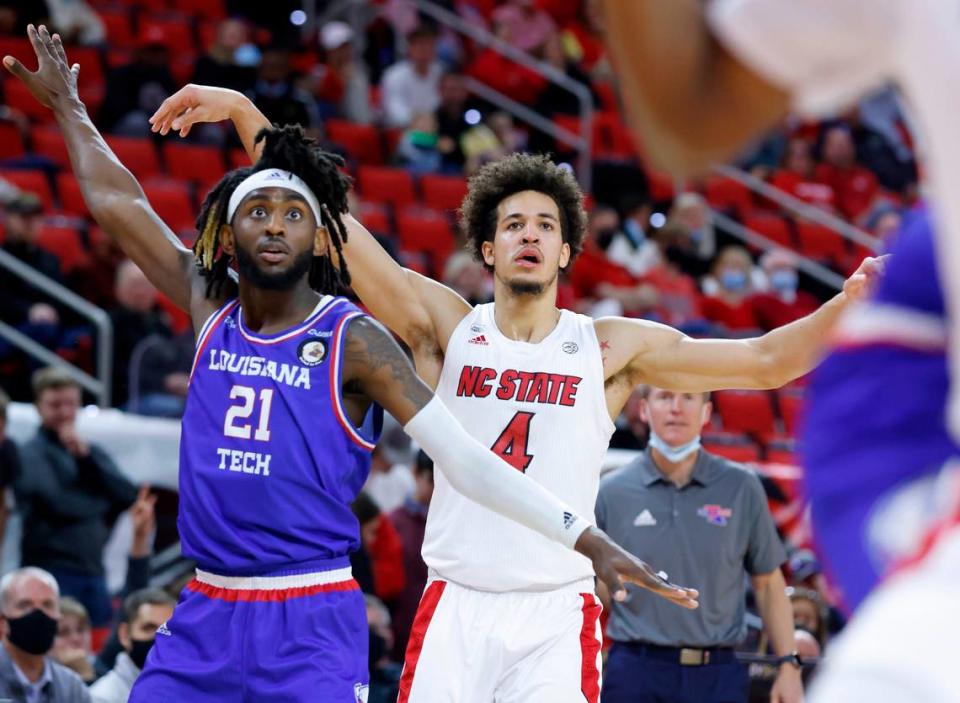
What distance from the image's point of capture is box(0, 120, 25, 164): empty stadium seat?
1315cm

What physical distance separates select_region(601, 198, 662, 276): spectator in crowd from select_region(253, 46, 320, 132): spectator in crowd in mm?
3061

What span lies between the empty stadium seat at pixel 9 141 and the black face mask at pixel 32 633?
6.46 meters

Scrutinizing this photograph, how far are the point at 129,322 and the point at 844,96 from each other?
897cm

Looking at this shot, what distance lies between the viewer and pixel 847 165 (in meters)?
18.9

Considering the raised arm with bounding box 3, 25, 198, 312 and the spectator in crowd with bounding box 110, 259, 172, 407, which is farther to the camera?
the spectator in crowd with bounding box 110, 259, 172, 407

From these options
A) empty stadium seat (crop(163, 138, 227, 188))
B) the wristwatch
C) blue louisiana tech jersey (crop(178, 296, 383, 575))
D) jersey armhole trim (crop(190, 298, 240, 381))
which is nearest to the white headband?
jersey armhole trim (crop(190, 298, 240, 381))

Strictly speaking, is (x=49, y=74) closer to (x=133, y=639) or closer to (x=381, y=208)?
(x=133, y=639)

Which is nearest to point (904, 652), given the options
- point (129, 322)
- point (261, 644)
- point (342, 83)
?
point (261, 644)

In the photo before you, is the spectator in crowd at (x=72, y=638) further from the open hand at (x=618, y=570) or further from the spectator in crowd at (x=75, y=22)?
the spectator in crowd at (x=75, y=22)

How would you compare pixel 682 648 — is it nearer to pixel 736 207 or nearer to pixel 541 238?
pixel 541 238

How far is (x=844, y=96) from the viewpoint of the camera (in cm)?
219

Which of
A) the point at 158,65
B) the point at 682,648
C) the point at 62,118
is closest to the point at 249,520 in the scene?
the point at 62,118

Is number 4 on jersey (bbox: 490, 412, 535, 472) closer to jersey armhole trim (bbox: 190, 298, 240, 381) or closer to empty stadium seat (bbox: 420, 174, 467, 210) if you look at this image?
jersey armhole trim (bbox: 190, 298, 240, 381)

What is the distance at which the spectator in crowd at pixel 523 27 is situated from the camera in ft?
58.9
